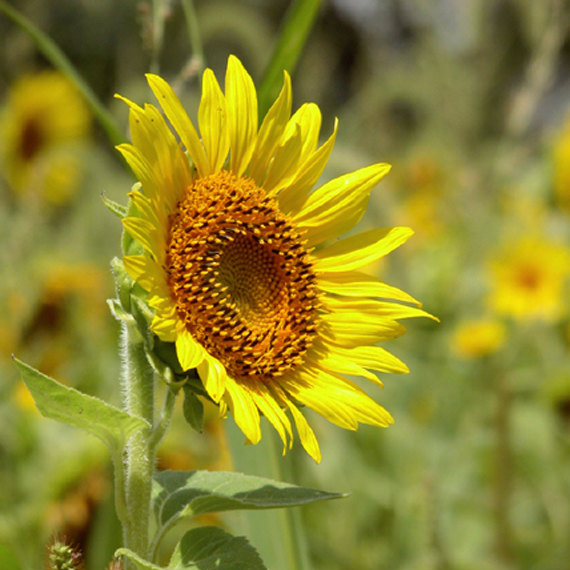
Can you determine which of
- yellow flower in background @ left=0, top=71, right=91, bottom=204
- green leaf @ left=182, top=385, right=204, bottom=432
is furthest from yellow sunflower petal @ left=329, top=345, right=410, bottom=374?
yellow flower in background @ left=0, top=71, right=91, bottom=204

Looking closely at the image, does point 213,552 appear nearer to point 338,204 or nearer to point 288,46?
point 338,204

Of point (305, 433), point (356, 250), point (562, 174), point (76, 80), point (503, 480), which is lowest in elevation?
point (503, 480)

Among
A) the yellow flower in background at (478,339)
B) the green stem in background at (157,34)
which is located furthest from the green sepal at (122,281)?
the yellow flower in background at (478,339)

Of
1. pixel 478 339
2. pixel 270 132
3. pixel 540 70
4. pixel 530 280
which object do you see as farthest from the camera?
pixel 530 280

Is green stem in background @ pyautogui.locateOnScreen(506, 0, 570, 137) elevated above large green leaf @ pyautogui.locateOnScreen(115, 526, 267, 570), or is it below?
above

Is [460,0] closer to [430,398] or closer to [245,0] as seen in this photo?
[430,398]

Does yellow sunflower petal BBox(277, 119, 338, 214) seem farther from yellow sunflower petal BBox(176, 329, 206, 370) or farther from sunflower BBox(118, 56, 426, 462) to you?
yellow sunflower petal BBox(176, 329, 206, 370)

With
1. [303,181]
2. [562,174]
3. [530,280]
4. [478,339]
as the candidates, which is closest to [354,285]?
[303,181]

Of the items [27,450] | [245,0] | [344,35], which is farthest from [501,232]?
[344,35]
